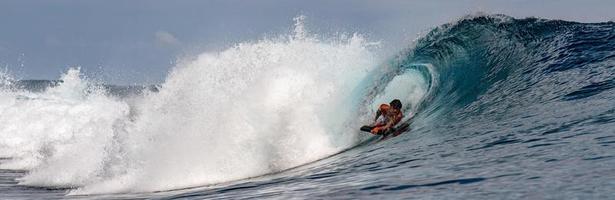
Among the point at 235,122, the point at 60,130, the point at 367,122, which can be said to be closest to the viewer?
the point at 235,122

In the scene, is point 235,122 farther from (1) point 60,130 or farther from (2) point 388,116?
→ (1) point 60,130

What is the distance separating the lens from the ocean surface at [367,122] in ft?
26.3

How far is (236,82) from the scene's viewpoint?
1434 centimetres

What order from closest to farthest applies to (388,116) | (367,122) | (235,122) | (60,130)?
(235,122), (388,116), (367,122), (60,130)

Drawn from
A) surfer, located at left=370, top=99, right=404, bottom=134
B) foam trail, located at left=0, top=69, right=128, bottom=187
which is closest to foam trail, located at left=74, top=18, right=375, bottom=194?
surfer, located at left=370, top=99, right=404, bottom=134

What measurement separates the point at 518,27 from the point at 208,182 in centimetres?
1021

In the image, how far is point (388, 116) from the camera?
45.1 ft

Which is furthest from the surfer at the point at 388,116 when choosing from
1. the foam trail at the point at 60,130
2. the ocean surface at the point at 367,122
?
the foam trail at the point at 60,130

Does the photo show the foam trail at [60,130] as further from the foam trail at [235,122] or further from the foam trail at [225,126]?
the foam trail at [235,122]

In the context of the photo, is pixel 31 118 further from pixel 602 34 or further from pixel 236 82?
pixel 602 34

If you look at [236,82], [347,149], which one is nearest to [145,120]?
[236,82]

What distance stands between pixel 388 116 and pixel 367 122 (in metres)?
1.59

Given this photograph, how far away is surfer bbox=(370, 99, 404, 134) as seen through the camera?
13.5 metres

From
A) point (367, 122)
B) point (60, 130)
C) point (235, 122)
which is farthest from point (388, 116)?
point (60, 130)
